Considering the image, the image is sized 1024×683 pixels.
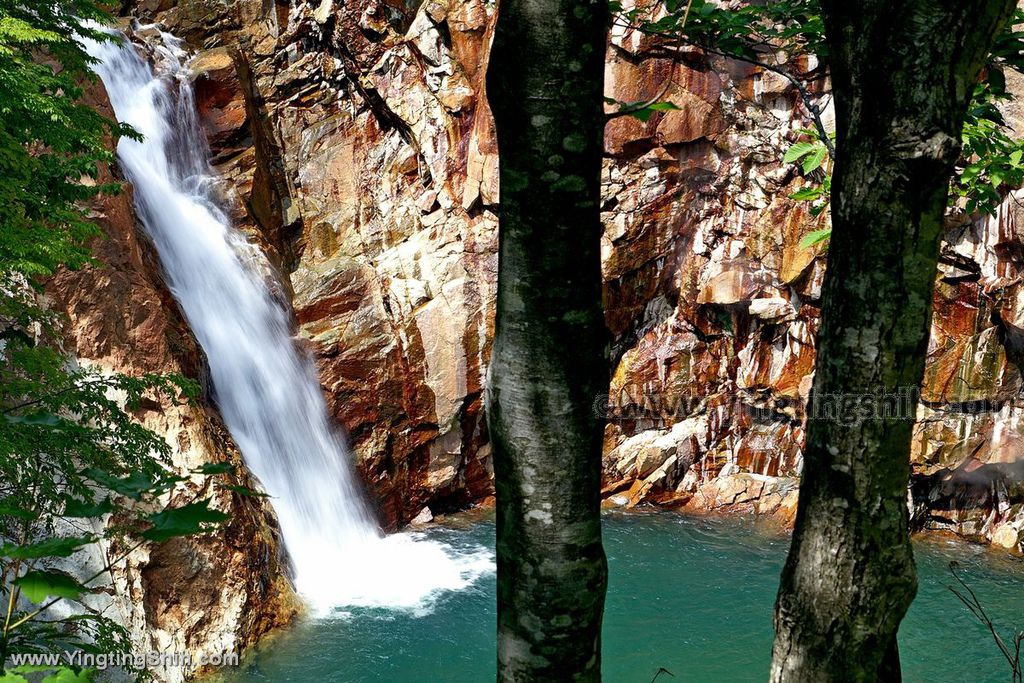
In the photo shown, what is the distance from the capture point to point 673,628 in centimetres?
719

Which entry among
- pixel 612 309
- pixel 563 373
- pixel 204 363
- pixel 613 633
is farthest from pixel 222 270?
pixel 563 373

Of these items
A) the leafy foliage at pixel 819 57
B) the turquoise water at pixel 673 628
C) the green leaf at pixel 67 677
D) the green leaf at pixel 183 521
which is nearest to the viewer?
the green leaf at pixel 183 521

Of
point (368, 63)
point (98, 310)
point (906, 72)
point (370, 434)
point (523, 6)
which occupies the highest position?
point (368, 63)

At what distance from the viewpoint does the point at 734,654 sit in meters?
6.74

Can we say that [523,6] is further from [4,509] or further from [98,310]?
[98,310]

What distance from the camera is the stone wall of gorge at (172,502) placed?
19.7 feet

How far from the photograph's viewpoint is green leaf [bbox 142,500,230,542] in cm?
138

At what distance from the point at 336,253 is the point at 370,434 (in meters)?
2.50

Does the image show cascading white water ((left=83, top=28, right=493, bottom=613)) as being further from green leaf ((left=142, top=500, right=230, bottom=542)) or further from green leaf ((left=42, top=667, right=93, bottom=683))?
green leaf ((left=142, top=500, right=230, bottom=542))

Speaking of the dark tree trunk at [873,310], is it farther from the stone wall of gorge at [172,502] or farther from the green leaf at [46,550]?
the stone wall of gorge at [172,502]

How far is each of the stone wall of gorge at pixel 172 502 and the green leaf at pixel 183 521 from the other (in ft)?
15.9

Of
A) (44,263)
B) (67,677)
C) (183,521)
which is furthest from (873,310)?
(44,263)

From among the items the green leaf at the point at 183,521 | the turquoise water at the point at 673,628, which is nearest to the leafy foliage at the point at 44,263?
the green leaf at the point at 183,521

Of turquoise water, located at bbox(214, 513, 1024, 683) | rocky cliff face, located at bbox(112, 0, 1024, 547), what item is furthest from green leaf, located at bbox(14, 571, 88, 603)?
rocky cliff face, located at bbox(112, 0, 1024, 547)
